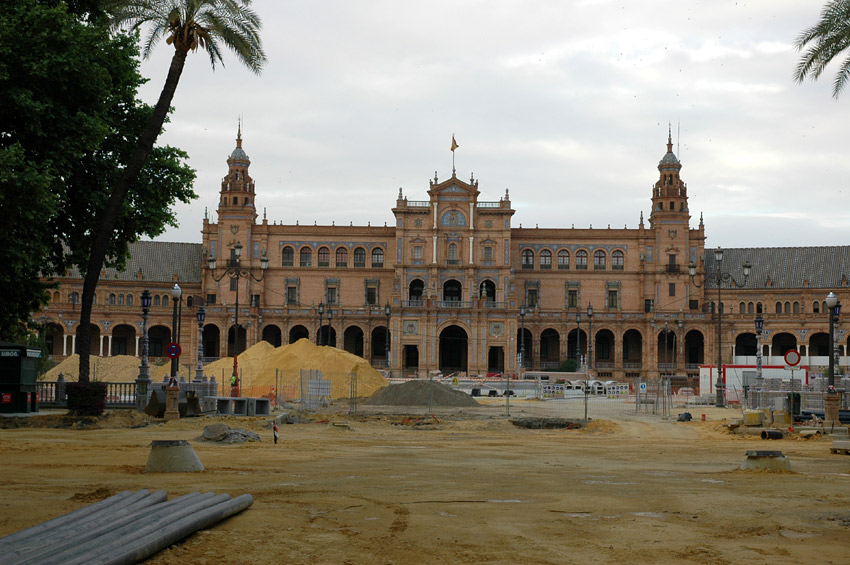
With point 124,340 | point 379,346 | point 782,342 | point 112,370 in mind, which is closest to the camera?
point 112,370

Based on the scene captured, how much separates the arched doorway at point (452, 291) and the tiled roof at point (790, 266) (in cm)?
2527

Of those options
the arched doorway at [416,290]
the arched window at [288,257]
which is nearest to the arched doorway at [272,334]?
the arched window at [288,257]

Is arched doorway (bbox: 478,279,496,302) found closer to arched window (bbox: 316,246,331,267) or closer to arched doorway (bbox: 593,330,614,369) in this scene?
arched doorway (bbox: 593,330,614,369)

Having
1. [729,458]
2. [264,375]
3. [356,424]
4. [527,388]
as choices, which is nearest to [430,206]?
[527,388]

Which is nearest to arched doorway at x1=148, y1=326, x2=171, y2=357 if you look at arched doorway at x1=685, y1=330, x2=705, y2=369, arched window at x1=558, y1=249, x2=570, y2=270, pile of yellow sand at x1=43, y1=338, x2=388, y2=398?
pile of yellow sand at x1=43, y1=338, x2=388, y2=398

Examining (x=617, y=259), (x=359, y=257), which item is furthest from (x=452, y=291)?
(x=617, y=259)

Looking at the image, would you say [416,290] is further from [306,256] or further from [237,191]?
[237,191]

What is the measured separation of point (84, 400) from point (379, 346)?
64.1 metres

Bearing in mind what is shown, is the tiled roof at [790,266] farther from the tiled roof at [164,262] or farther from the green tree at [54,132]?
the green tree at [54,132]

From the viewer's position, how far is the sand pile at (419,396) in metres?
45.4

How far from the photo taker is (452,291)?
302 ft

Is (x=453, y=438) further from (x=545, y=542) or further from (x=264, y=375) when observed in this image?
(x=264, y=375)

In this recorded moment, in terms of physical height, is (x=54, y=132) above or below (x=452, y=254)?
below

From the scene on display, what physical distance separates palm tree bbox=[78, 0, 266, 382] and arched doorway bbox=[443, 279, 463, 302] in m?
62.8
